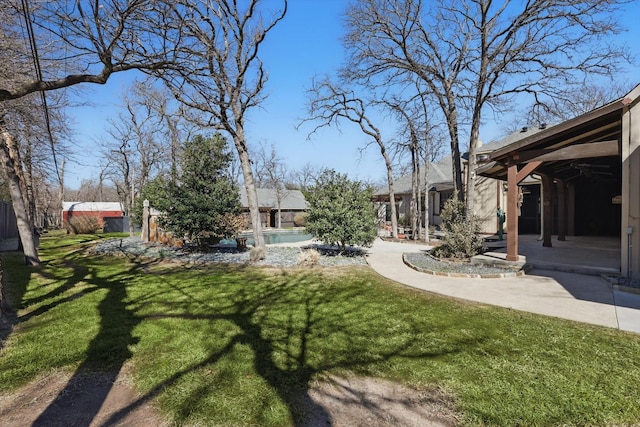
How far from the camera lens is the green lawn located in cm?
264

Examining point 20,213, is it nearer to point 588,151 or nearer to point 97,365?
point 97,365

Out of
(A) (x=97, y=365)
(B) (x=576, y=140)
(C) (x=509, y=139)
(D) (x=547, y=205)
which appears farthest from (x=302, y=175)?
(A) (x=97, y=365)

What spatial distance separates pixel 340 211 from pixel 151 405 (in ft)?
26.5

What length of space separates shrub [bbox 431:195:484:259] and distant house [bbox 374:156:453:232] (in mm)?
10107

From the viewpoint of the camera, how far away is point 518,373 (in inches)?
121

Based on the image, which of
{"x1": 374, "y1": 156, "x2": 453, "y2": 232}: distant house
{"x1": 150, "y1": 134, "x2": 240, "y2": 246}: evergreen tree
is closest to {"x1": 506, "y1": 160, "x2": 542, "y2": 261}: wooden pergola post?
{"x1": 150, "y1": 134, "x2": 240, "y2": 246}: evergreen tree

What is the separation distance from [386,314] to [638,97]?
654 cm

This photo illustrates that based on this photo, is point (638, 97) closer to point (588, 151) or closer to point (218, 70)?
point (588, 151)

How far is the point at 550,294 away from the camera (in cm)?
589

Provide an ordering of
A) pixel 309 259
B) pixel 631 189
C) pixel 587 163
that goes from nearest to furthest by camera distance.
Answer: pixel 631 189
pixel 309 259
pixel 587 163

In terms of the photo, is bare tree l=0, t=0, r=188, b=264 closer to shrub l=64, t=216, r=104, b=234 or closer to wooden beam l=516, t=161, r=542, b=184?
wooden beam l=516, t=161, r=542, b=184

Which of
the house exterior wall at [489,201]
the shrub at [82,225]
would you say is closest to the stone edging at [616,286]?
the house exterior wall at [489,201]

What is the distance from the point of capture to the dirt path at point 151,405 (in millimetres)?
2455

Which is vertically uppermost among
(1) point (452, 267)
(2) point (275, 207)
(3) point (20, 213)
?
(2) point (275, 207)
